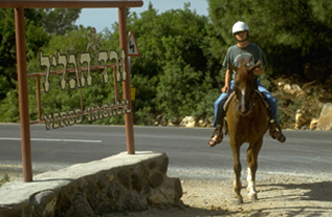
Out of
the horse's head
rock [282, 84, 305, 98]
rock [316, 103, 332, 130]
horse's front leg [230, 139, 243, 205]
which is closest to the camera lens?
the horse's head

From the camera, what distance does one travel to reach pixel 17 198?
198 inches

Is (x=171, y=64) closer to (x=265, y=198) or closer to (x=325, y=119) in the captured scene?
(x=325, y=119)

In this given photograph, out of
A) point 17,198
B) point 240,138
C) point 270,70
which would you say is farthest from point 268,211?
point 270,70

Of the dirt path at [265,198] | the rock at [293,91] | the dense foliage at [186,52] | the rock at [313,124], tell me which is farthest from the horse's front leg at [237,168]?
the rock at [293,91]

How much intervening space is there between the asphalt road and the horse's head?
3.08 m

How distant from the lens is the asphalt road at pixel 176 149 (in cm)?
1016

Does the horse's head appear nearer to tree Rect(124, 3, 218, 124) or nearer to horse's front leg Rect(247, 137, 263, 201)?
horse's front leg Rect(247, 137, 263, 201)

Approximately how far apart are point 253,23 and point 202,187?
370 inches

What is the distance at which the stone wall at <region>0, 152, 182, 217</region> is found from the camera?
517 cm

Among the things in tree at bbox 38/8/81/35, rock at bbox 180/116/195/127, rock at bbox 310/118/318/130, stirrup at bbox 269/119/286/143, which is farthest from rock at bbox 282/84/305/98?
tree at bbox 38/8/81/35

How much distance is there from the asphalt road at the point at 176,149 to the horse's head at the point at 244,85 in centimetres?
308

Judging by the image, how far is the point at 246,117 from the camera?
274 inches

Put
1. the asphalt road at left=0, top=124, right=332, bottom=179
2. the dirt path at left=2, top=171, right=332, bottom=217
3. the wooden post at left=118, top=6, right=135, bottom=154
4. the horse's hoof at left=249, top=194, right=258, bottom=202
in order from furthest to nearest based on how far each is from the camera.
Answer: the asphalt road at left=0, top=124, right=332, bottom=179 → the horse's hoof at left=249, top=194, right=258, bottom=202 → the wooden post at left=118, top=6, right=135, bottom=154 → the dirt path at left=2, top=171, right=332, bottom=217

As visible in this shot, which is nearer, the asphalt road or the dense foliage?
the asphalt road
